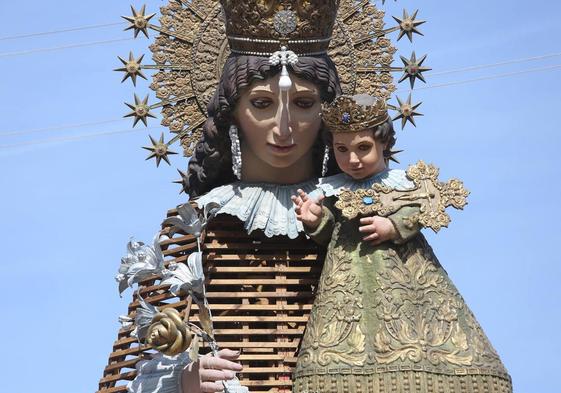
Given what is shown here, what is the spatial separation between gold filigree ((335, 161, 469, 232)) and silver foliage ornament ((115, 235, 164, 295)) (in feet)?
4.94

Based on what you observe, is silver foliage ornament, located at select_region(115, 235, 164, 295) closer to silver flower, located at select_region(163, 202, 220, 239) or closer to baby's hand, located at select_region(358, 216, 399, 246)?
silver flower, located at select_region(163, 202, 220, 239)

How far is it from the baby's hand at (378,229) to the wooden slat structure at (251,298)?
1037 millimetres

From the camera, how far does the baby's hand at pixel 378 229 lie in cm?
1462

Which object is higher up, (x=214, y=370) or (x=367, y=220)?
(x=367, y=220)

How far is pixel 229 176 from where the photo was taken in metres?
16.2

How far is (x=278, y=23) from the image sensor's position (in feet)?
51.3

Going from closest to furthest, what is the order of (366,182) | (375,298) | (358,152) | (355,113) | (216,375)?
(216,375), (375,298), (355,113), (358,152), (366,182)

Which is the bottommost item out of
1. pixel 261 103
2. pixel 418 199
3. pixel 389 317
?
pixel 389 317

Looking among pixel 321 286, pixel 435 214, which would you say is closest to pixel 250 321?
pixel 321 286

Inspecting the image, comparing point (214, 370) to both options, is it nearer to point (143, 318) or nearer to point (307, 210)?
point (143, 318)

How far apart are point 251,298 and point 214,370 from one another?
134cm

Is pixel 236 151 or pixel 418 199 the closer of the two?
pixel 418 199

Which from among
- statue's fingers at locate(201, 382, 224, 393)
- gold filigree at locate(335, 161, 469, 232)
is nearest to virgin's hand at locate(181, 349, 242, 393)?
statue's fingers at locate(201, 382, 224, 393)

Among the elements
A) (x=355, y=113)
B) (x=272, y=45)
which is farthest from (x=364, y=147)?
(x=272, y=45)
